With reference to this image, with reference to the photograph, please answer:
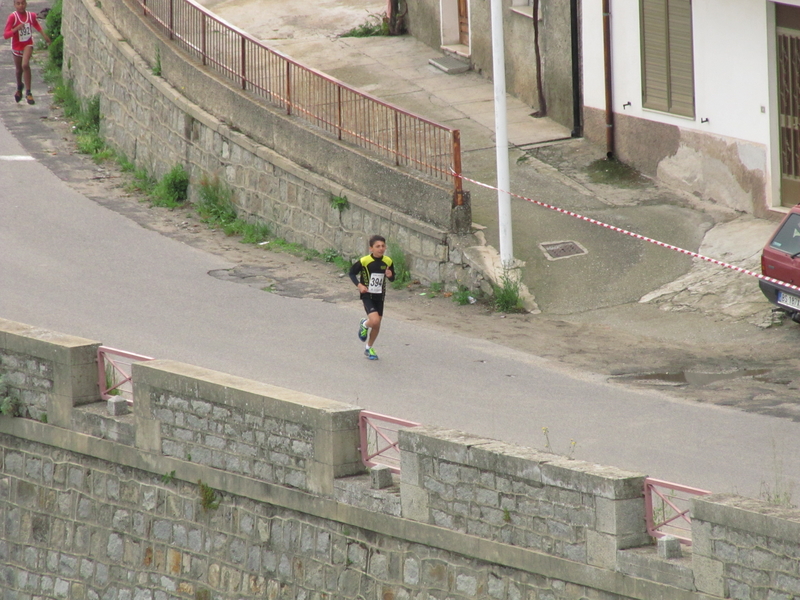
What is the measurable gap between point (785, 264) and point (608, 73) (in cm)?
592

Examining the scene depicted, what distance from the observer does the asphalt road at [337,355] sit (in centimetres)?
1063

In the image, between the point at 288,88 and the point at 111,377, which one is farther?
the point at 288,88

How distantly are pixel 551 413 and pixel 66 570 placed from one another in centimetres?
444

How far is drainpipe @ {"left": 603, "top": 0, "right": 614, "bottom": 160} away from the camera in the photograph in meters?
17.9

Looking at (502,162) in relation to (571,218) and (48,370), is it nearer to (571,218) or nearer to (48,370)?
→ (571,218)

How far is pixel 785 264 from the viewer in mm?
12930

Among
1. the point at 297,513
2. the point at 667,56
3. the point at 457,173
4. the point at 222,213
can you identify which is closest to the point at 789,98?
the point at 667,56

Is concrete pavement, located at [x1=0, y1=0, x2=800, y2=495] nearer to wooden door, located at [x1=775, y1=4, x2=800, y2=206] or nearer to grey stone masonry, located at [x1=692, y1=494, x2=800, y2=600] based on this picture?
wooden door, located at [x1=775, y1=4, x2=800, y2=206]

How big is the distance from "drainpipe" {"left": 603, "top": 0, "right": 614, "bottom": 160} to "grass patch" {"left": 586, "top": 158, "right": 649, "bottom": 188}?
207 millimetres

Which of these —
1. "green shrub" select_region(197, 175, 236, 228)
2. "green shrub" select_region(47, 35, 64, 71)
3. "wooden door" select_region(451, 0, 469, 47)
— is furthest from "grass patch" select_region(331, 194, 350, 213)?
"green shrub" select_region(47, 35, 64, 71)

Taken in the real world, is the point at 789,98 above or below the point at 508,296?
above

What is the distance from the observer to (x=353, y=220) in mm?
16422

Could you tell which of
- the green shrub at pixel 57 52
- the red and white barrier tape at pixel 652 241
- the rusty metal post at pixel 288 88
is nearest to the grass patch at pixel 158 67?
the rusty metal post at pixel 288 88

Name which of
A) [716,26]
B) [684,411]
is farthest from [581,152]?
[684,411]
